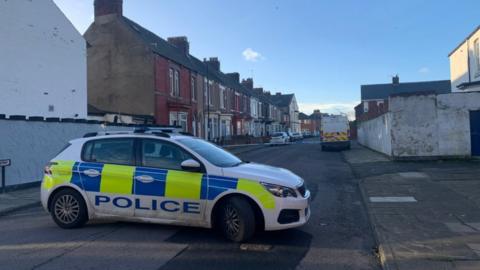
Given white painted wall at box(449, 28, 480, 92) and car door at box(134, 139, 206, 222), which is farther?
white painted wall at box(449, 28, 480, 92)

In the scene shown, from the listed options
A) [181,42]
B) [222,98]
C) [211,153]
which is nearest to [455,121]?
[211,153]

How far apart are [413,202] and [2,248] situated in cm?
786

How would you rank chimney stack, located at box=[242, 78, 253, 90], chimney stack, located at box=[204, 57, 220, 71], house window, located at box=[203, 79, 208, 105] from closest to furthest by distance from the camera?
house window, located at box=[203, 79, 208, 105] < chimney stack, located at box=[204, 57, 220, 71] < chimney stack, located at box=[242, 78, 253, 90]

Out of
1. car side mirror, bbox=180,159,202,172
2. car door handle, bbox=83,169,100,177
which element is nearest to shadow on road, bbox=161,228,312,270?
car side mirror, bbox=180,159,202,172

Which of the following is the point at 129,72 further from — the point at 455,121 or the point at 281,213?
the point at 281,213

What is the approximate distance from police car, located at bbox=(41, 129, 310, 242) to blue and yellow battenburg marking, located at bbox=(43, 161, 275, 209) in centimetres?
1

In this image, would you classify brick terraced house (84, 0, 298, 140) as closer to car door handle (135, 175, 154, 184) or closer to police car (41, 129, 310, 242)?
police car (41, 129, 310, 242)

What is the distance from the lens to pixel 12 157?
12609mm

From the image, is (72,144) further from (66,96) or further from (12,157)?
(66,96)

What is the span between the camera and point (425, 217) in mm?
7715

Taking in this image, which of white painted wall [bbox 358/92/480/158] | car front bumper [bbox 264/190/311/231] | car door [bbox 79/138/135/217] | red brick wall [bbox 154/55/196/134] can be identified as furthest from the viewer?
red brick wall [bbox 154/55/196/134]

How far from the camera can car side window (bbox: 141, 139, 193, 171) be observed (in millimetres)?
6891

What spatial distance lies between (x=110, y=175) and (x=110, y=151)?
48 cm

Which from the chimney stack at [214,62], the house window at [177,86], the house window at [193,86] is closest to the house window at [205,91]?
the house window at [193,86]
